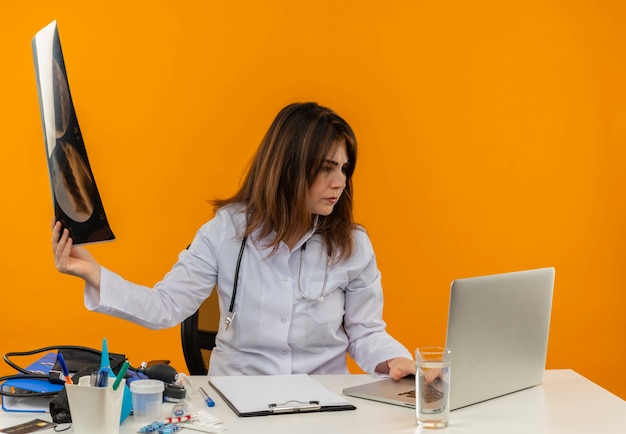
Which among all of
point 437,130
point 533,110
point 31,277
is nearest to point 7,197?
point 31,277

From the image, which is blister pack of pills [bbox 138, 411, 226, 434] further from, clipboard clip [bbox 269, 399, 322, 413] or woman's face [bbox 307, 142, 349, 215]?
woman's face [bbox 307, 142, 349, 215]

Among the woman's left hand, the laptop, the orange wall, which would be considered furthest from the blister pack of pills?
the orange wall

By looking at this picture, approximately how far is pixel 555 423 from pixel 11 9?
270cm

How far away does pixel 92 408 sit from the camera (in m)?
1.46

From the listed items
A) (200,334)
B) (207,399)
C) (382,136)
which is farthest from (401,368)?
(382,136)

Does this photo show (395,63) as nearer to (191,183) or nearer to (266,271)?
(191,183)

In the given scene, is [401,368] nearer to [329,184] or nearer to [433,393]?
[433,393]

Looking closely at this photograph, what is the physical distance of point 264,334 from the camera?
221cm

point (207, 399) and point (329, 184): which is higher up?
point (329, 184)

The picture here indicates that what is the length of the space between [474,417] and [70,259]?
3.06ft

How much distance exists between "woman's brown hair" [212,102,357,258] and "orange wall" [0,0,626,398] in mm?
1227

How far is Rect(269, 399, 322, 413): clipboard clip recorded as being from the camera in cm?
168

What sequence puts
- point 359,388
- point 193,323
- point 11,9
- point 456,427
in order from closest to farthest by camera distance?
point 456,427 < point 359,388 < point 193,323 < point 11,9

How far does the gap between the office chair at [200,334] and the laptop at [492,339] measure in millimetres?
675
